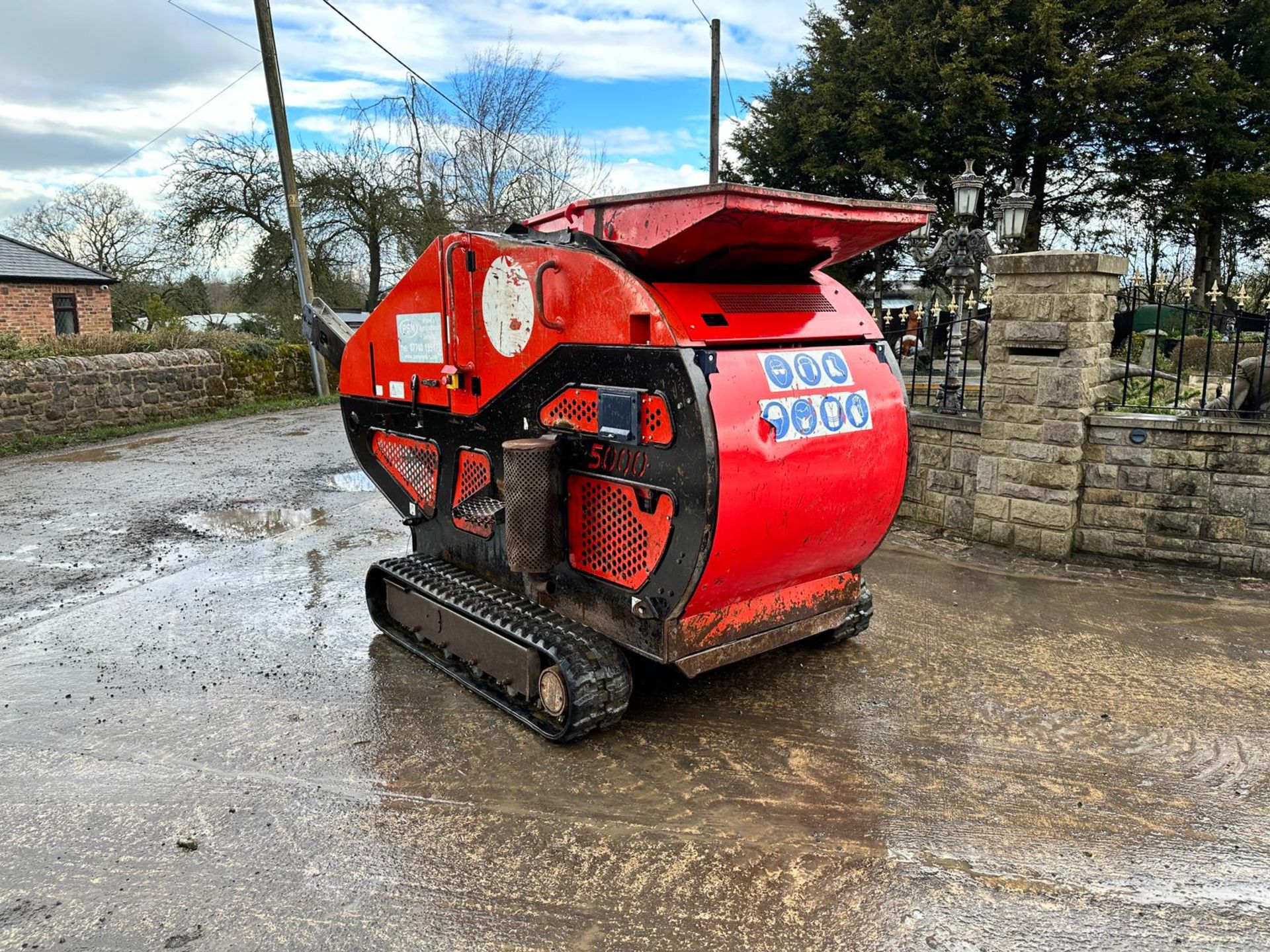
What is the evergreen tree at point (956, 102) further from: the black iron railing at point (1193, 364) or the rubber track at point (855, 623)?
the rubber track at point (855, 623)

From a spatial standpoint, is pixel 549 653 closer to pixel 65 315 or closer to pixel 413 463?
pixel 413 463

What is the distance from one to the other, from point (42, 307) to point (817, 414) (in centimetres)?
2475

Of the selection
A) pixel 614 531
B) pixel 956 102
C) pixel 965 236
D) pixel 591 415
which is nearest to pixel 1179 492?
pixel 614 531

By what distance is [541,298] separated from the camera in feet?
12.8

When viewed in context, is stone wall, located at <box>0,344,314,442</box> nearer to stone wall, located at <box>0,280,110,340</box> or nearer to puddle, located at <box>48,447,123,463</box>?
puddle, located at <box>48,447,123,463</box>

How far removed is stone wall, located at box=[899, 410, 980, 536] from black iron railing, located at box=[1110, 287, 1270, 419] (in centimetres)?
106

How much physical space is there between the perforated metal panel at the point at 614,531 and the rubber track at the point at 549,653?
0.30 m

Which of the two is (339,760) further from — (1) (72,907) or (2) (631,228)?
(2) (631,228)

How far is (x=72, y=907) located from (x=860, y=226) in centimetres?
375

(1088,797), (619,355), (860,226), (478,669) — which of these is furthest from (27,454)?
(1088,797)

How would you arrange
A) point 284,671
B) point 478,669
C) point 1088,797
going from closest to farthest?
point 1088,797 → point 478,669 → point 284,671

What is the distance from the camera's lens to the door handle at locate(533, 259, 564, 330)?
3818 mm

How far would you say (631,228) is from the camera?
11.7ft

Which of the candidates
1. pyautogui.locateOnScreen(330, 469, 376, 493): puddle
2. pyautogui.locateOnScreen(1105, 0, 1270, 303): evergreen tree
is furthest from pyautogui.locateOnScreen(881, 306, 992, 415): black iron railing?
pyautogui.locateOnScreen(1105, 0, 1270, 303): evergreen tree
